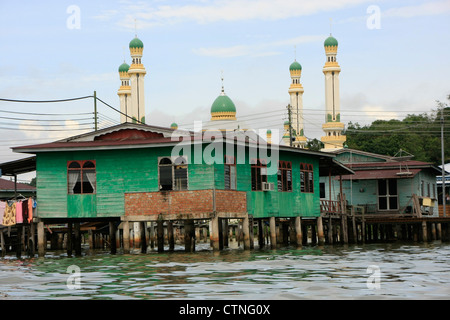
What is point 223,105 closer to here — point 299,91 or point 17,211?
point 299,91

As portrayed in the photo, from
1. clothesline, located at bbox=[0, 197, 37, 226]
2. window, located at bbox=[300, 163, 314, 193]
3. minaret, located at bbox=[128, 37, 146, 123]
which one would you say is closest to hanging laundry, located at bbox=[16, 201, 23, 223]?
clothesline, located at bbox=[0, 197, 37, 226]

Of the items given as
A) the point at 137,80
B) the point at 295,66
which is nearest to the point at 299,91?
the point at 295,66

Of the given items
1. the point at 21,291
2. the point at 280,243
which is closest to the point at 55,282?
the point at 21,291

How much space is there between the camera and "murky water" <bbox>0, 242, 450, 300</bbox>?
1581 centimetres

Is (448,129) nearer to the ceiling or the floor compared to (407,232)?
nearer to the ceiling

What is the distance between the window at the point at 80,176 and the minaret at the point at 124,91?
88.7 meters

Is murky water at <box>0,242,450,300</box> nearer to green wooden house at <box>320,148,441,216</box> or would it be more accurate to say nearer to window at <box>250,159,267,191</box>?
window at <box>250,159,267,191</box>

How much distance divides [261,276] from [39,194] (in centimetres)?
1464

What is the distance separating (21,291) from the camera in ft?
55.1

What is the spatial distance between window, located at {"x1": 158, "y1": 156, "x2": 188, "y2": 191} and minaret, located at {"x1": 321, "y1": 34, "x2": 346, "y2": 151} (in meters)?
76.2

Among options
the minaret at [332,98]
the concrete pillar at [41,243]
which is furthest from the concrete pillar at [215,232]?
the minaret at [332,98]

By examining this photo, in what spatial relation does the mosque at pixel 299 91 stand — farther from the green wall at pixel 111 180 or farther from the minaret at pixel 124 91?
the green wall at pixel 111 180

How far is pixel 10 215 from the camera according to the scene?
106 ft
